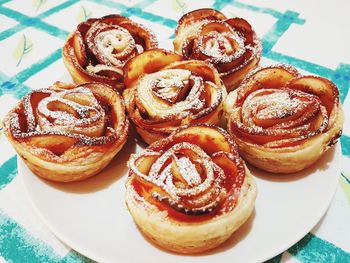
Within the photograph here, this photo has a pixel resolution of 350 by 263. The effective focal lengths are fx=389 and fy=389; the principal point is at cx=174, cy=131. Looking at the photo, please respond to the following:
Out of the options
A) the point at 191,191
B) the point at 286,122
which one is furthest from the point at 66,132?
the point at 286,122

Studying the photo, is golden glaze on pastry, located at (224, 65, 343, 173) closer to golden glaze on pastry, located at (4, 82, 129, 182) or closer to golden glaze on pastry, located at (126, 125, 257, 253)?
golden glaze on pastry, located at (126, 125, 257, 253)

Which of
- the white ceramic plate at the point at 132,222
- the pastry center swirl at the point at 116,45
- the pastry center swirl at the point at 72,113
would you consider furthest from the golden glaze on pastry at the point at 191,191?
the pastry center swirl at the point at 116,45

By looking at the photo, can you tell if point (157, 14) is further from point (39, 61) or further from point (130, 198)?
point (130, 198)

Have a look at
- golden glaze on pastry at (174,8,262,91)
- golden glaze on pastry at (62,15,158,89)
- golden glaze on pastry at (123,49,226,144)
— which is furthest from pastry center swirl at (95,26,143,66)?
golden glaze on pastry at (174,8,262,91)

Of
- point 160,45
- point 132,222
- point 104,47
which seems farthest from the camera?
point 160,45

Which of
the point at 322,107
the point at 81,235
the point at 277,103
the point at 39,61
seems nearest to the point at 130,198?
the point at 81,235

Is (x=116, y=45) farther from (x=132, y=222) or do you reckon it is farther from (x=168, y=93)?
(x=132, y=222)
